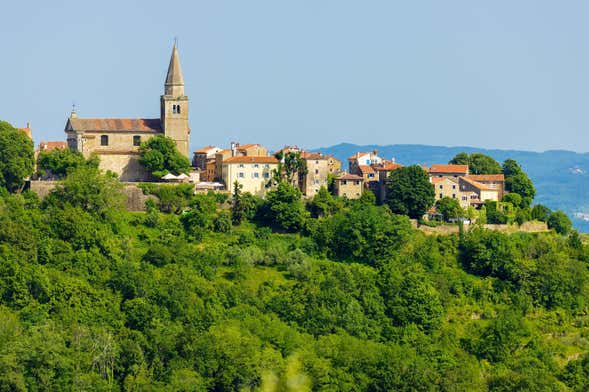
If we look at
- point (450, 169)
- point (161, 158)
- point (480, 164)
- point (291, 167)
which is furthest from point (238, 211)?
point (480, 164)

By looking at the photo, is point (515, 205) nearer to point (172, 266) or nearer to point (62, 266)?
point (172, 266)

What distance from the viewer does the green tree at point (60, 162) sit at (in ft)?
231

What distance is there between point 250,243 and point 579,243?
762 inches

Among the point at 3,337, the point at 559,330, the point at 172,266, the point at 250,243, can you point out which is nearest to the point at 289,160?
the point at 250,243

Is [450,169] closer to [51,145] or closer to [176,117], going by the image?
[176,117]

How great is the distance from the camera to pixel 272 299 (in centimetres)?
6178

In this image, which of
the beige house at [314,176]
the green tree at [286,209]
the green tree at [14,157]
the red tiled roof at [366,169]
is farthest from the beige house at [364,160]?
the green tree at [14,157]

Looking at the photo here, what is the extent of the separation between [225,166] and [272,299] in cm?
1280

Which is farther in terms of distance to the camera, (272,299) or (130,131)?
(130,131)

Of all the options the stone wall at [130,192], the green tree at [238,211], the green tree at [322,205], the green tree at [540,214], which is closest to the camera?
the stone wall at [130,192]

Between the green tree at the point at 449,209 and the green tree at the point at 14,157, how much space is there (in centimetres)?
2300

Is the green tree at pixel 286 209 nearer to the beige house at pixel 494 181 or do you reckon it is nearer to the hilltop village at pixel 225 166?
the hilltop village at pixel 225 166

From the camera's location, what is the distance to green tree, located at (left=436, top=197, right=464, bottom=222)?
7200 cm

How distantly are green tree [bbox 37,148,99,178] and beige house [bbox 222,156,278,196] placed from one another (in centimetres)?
743
